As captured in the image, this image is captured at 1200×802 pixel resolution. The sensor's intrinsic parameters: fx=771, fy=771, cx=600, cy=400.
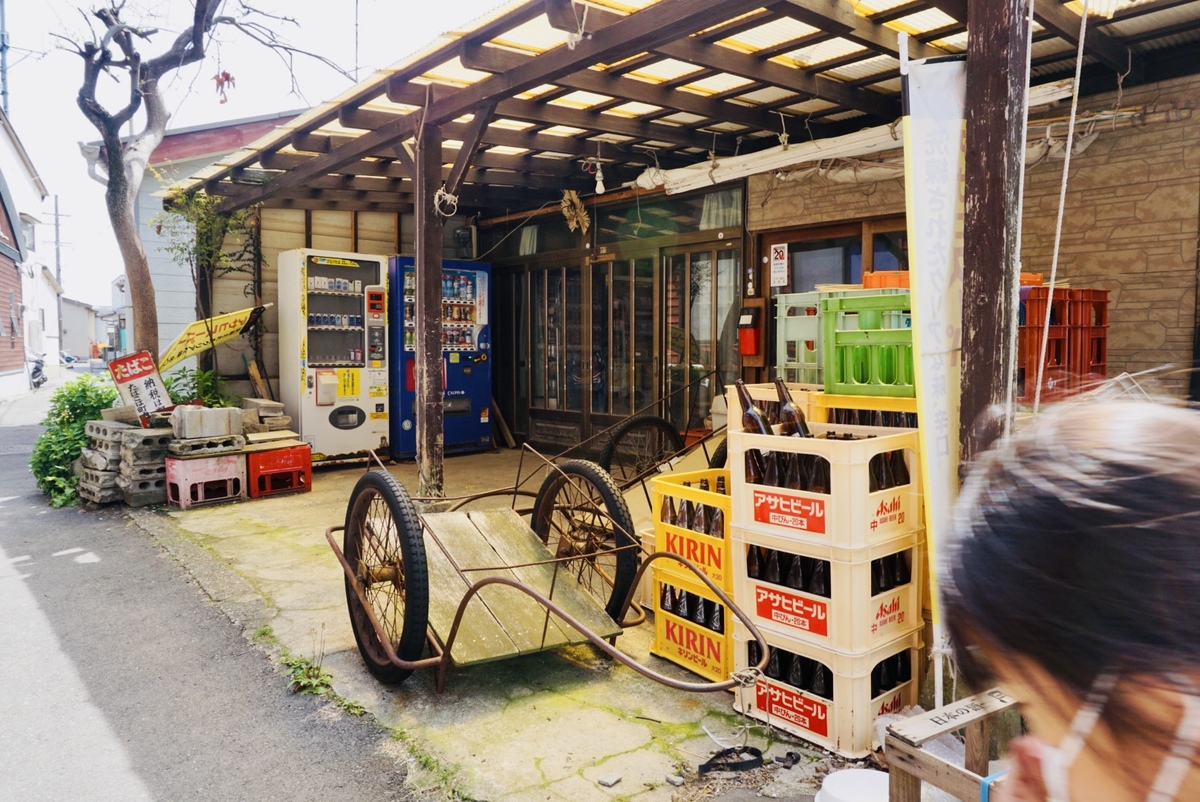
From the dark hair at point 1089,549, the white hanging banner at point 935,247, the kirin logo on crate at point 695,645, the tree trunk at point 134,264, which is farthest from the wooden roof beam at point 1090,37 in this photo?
the tree trunk at point 134,264

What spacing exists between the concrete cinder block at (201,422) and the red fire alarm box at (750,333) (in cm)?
487

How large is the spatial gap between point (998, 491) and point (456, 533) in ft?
12.6

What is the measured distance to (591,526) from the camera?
4.23m

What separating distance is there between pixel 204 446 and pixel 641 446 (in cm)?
430

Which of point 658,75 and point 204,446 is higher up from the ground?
point 658,75

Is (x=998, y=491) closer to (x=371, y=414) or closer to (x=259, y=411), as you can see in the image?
(x=259, y=411)

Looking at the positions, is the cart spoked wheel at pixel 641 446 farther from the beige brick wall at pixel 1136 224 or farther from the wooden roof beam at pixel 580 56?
the beige brick wall at pixel 1136 224

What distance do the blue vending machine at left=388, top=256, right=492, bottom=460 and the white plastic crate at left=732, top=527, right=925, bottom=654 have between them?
6930 mm

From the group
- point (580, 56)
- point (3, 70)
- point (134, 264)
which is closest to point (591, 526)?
point (580, 56)

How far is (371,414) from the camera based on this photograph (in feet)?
30.6

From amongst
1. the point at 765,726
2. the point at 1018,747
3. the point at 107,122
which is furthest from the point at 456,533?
the point at 107,122

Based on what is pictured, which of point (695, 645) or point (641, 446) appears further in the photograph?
point (641, 446)

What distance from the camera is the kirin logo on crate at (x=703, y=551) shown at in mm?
3473

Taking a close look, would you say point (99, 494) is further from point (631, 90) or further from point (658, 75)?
point (658, 75)
